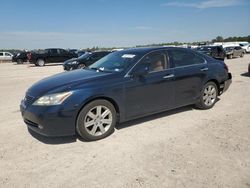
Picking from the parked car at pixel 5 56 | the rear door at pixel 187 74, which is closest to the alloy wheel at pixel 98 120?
the rear door at pixel 187 74

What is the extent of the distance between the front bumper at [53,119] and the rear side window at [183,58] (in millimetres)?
2510

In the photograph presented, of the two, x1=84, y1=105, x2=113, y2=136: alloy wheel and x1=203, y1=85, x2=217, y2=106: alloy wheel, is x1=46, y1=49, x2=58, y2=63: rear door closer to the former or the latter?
x1=203, y1=85, x2=217, y2=106: alloy wheel

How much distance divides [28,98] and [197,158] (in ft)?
9.81

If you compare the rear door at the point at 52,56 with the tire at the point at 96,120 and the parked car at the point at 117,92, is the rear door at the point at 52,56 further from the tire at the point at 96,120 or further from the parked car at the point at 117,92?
the tire at the point at 96,120

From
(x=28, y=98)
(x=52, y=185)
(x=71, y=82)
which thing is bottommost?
(x=52, y=185)

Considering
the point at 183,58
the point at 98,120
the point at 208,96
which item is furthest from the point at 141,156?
the point at 208,96

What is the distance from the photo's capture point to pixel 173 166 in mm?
3391

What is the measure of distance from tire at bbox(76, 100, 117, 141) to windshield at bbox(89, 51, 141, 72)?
0.83 metres

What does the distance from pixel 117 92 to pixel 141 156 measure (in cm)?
126

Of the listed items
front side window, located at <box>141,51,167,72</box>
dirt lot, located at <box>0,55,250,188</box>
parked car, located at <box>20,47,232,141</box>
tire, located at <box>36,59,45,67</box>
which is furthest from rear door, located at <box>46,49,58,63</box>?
front side window, located at <box>141,51,167,72</box>

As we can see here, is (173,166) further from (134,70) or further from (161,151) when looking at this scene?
(134,70)

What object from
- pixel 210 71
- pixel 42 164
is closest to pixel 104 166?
pixel 42 164

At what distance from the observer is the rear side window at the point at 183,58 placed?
17.6 ft

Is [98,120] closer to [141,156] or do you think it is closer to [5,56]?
[141,156]
